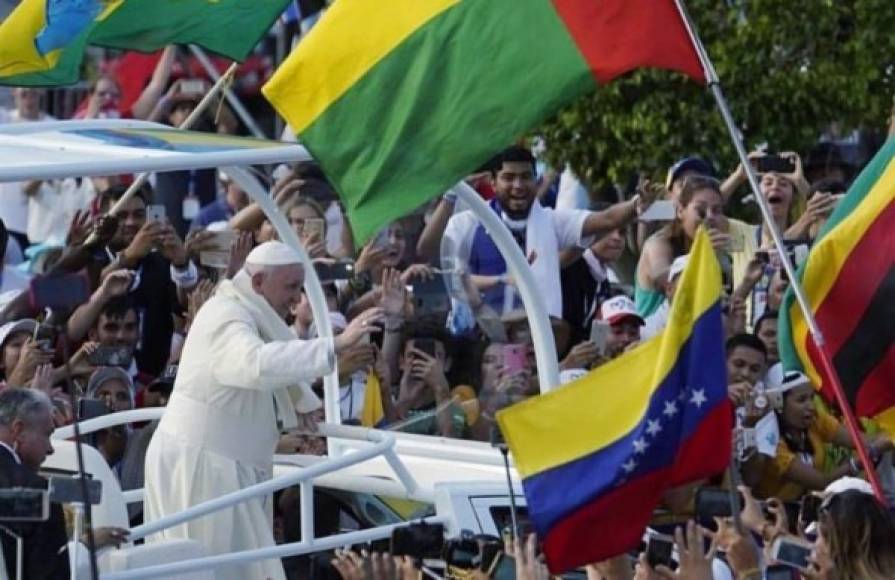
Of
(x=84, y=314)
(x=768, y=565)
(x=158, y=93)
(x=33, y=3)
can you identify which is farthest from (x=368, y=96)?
(x=158, y=93)

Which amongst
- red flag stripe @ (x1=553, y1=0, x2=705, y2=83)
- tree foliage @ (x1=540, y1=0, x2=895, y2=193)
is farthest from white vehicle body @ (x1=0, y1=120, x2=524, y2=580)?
tree foliage @ (x1=540, y1=0, x2=895, y2=193)

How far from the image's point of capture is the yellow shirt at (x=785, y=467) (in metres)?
12.8

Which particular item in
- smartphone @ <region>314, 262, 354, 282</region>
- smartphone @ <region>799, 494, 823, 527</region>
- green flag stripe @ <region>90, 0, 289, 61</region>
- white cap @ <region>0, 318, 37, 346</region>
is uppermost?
green flag stripe @ <region>90, 0, 289, 61</region>

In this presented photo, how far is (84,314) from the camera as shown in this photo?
14.0 meters

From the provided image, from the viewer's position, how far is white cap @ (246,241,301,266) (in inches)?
456

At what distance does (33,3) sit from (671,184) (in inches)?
141

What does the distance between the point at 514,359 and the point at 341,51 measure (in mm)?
3353

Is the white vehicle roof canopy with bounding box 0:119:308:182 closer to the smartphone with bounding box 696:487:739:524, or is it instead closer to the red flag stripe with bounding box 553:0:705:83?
the red flag stripe with bounding box 553:0:705:83

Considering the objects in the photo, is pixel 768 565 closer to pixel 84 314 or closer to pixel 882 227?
pixel 882 227

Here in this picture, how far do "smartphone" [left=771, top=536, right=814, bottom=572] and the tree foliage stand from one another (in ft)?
30.6

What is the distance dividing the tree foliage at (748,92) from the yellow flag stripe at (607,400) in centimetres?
864

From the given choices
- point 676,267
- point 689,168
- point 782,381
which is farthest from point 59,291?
point 689,168

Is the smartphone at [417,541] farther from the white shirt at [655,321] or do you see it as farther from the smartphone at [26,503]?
the white shirt at [655,321]

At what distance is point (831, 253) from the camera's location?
10.2 meters
